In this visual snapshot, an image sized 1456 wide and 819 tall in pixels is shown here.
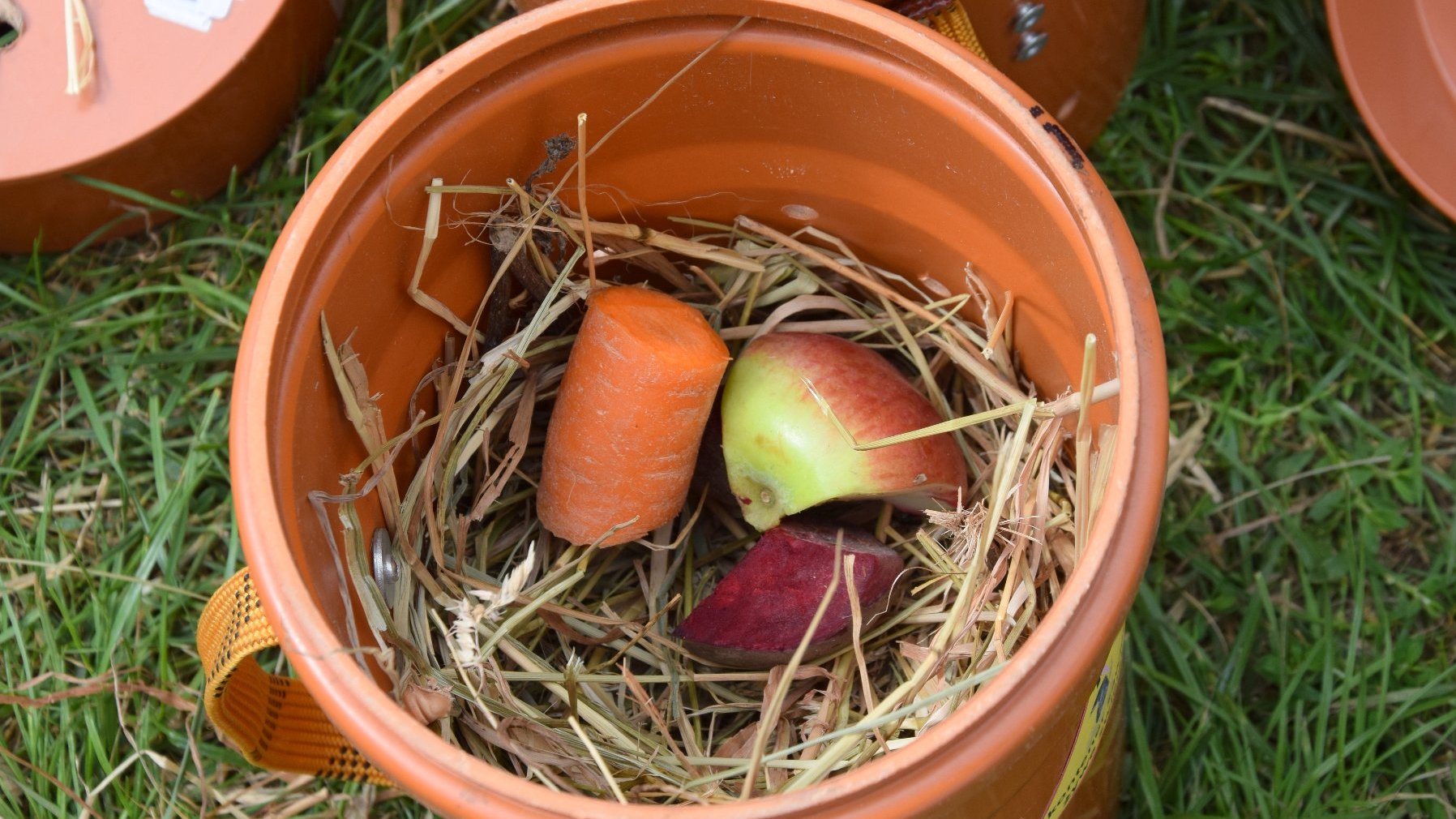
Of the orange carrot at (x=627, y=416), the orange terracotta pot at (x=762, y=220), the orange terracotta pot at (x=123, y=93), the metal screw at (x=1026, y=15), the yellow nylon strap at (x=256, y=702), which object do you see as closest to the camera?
the orange terracotta pot at (x=762, y=220)

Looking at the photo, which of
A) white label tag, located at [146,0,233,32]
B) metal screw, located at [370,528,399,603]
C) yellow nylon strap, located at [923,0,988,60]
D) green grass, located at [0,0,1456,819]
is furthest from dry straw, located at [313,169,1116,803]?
white label tag, located at [146,0,233,32]

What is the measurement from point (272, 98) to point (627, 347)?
1.96 ft

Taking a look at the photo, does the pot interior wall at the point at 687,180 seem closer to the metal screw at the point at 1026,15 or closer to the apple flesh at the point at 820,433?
the apple flesh at the point at 820,433

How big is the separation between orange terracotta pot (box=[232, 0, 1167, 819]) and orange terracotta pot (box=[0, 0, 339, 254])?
0.41 meters

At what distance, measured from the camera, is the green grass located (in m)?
1.05

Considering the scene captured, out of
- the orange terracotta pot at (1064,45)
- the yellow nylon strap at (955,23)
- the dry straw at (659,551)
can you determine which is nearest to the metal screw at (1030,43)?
the orange terracotta pot at (1064,45)

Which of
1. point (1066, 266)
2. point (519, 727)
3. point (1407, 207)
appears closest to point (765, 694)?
point (519, 727)

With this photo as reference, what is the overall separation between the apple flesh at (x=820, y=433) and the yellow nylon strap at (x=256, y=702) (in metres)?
0.33

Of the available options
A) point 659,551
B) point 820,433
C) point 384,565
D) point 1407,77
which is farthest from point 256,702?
point 1407,77

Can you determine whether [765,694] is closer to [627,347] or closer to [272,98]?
[627,347]

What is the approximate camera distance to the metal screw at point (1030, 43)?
917mm

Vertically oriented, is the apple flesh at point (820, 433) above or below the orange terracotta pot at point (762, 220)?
below

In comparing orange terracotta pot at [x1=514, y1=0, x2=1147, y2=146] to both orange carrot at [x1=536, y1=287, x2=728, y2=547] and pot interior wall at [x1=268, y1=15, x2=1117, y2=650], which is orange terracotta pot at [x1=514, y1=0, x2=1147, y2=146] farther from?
orange carrot at [x1=536, y1=287, x2=728, y2=547]

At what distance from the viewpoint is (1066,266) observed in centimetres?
70
